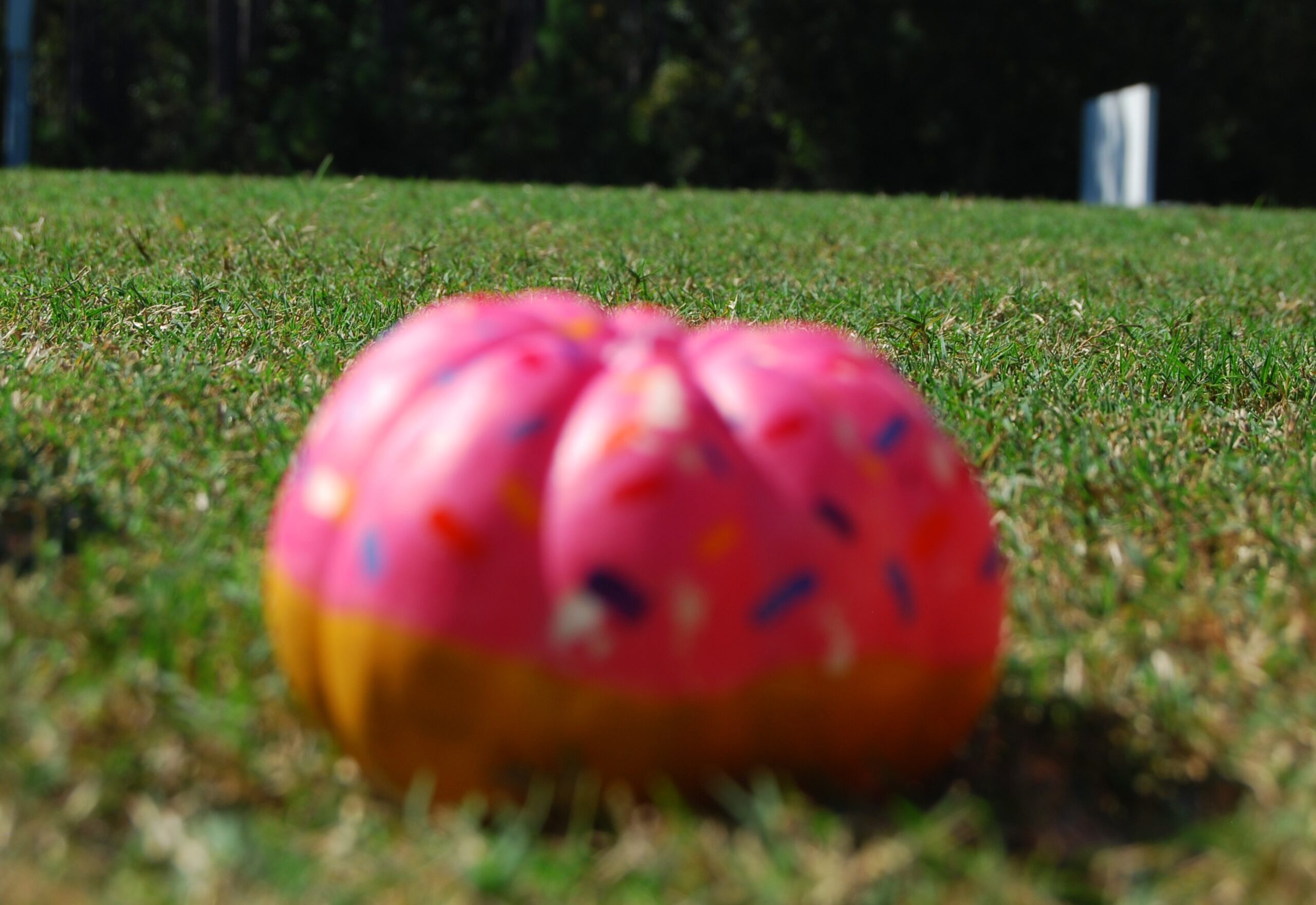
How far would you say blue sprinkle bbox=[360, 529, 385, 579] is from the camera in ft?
6.11

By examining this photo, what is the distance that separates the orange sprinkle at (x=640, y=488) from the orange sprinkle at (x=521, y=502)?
101 mm

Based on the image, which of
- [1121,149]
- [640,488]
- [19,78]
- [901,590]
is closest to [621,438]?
[640,488]

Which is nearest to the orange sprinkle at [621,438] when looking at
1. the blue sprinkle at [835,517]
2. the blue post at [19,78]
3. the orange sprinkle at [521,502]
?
the orange sprinkle at [521,502]

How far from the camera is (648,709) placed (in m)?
1.82

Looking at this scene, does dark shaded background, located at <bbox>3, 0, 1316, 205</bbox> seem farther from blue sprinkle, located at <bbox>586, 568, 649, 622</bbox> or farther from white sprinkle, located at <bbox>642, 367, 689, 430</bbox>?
blue sprinkle, located at <bbox>586, 568, 649, 622</bbox>

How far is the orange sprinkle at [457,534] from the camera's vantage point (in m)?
1.83

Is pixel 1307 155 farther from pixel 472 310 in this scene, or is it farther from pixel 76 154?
pixel 472 310

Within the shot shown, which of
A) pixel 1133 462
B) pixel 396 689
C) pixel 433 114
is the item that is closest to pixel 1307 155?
pixel 433 114

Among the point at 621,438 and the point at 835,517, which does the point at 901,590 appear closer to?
the point at 835,517

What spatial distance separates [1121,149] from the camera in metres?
17.9

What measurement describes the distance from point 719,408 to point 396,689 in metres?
0.55

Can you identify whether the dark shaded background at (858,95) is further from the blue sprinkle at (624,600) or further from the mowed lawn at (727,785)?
the blue sprinkle at (624,600)

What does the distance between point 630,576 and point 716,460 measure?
19 cm

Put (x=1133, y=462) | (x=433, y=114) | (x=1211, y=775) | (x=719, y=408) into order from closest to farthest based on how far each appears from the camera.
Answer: (x=719, y=408), (x=1211, y=775), (x=1133, y=462), (x=433, y=114)
